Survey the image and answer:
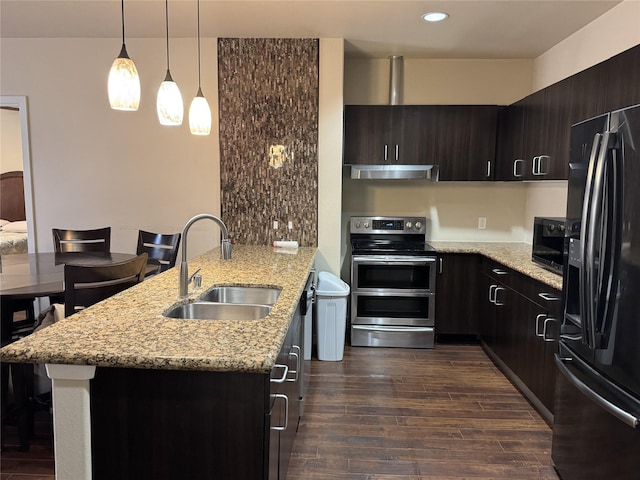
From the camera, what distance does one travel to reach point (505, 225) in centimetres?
437

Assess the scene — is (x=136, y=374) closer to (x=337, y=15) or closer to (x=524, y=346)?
(x=524, y=346)

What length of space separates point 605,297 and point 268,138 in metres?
2.80

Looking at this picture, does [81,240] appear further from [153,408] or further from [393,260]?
[153,408]

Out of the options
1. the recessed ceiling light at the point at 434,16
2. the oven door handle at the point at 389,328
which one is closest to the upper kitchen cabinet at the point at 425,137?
the recessed ceiling light at the point at 434,16

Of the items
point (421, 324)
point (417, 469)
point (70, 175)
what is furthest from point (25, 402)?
point (421, 324)

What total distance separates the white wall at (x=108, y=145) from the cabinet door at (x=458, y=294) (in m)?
2.05

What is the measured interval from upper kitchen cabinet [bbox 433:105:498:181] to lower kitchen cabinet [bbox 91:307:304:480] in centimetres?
312

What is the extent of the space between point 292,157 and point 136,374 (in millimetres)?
2681

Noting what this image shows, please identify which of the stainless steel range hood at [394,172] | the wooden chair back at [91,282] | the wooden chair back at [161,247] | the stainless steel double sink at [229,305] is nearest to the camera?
the stainless steel double sink at [229,305]

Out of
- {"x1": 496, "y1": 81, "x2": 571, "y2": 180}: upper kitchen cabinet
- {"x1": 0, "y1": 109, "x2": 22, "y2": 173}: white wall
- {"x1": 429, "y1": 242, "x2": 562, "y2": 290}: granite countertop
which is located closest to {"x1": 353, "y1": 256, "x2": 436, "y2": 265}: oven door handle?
{"x1": 429, "y1": 242, "x2": 562, "y2": 290}: granite countertop

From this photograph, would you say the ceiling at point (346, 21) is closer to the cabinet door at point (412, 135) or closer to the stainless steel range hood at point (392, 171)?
the cabinet door at point (412, 135)

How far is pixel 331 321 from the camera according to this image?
11.7 ft

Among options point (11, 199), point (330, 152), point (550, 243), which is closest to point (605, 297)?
point (550, 243)

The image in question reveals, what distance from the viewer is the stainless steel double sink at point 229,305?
76.5 inches
